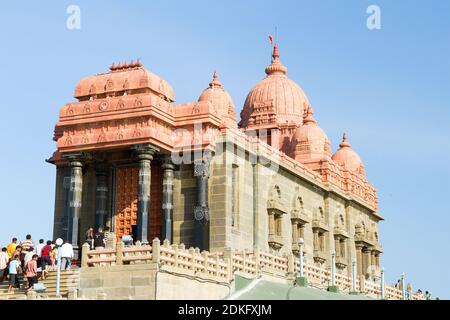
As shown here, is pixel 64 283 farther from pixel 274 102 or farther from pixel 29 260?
pixel 274 102

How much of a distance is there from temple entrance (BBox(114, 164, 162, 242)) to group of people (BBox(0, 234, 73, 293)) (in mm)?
6891

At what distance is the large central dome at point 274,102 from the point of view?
2051 inches

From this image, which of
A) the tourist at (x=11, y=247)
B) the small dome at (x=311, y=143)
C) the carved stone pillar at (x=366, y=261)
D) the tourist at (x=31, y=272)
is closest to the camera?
the tourist at (x=31, y=272)

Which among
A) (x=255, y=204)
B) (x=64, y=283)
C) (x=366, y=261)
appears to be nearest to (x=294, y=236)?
(x=255, y=204)

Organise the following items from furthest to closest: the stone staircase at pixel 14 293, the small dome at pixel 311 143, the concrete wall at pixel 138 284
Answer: the small dome at pixel 311 143, the stone staircase at pixel 14 293, the concrete wall at pixel 138 284

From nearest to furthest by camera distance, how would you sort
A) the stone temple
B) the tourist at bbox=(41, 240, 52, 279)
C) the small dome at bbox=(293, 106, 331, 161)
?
the tourist at bbox=(41, 240, 52, 279), the stone temple, the small dome at bbox=(293, 106, 331, 161)

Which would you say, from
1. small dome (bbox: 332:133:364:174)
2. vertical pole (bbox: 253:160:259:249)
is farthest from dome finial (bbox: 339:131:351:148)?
vertical pole (bbox: 253:160:259:249)

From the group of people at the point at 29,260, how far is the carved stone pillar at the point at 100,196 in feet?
21.6

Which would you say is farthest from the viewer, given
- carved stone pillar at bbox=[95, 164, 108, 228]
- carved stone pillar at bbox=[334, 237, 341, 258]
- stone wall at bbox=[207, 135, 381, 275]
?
carved stone pillar at bbox=[334, 237, 341, 258]

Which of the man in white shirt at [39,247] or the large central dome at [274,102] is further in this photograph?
the large central dome at [274,102]

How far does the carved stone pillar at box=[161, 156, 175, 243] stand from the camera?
3512cm

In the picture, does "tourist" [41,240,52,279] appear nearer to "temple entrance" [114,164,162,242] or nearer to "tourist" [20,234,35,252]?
"tourist" [20,234,35,252]

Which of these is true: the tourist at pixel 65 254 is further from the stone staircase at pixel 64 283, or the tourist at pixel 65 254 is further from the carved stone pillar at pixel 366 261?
the carved stone pillar at pixel 366 261

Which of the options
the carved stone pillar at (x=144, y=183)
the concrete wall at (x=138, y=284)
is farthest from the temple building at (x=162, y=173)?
the concrete wall at (x=138, y=284)
